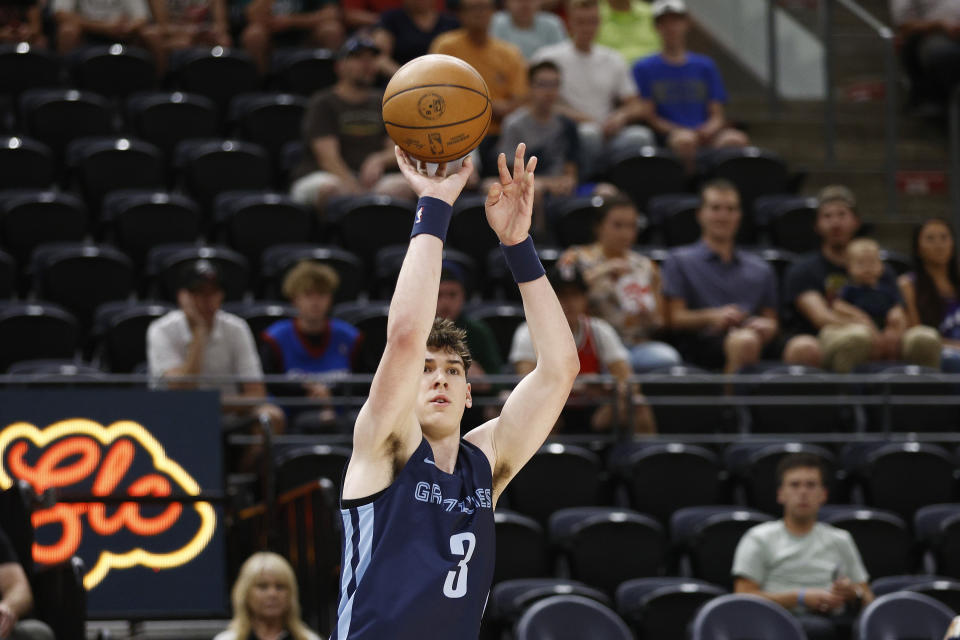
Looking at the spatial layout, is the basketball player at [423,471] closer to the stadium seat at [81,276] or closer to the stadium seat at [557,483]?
the stadium seat at [557,483]

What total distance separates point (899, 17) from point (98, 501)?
8.65 metres

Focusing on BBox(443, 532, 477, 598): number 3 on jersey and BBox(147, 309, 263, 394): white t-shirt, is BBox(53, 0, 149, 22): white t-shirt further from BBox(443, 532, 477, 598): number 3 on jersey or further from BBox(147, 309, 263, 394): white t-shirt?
BBox(443, 532, 477, 598): number 3 on jersey

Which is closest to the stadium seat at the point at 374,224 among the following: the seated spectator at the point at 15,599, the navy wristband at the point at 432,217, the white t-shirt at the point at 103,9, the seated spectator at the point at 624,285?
the seated spectator at the point at 624,285

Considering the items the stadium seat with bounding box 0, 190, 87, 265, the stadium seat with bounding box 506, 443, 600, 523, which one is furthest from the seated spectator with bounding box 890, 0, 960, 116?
the stadium seat with bounding box 0, 190, 87, 265

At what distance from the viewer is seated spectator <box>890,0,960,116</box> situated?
1198 centimetres

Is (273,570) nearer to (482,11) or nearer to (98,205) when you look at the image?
(98,205)

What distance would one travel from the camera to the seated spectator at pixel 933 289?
31.3 feet

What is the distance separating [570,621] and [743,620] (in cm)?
81

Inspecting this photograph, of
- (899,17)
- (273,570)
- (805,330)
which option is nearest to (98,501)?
(273,570)

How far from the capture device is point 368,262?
9961mm

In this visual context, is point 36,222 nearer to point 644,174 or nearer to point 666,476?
point 644,174

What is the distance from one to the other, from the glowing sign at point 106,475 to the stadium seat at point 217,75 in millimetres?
5207

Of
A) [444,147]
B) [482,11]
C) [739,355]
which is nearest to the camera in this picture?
[444,147]

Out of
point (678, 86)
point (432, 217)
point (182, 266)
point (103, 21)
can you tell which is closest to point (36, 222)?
point (182, 266)
